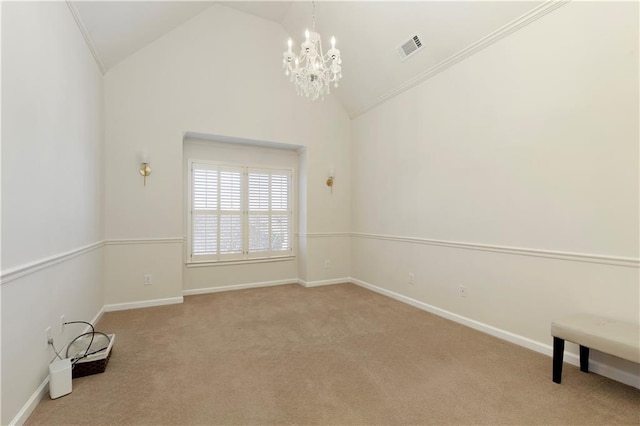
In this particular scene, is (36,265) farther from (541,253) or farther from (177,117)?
(541,253)

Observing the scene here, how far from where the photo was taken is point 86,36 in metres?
3.01

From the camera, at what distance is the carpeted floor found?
6.12ft

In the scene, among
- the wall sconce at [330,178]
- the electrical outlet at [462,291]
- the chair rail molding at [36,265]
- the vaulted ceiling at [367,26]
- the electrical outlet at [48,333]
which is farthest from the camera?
the wall sconce at [330,178]

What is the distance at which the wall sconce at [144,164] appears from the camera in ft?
13.0

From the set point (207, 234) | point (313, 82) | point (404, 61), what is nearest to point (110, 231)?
point (207, 234)

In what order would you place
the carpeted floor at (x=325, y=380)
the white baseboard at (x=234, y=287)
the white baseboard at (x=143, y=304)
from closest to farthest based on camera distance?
1. the carpeted floor at (x=325, y=380)
2. the white baseboard at (x=143, y=304)
3. the white baseboard at (x=234, y=287)

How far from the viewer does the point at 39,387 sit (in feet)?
6.55

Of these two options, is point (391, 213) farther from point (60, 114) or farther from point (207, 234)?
point (60, 114)

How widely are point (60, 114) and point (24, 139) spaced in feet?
2.31

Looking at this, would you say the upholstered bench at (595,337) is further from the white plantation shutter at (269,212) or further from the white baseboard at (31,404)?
the white plantation shutter at (269,212)

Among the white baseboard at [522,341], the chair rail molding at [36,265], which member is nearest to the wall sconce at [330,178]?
the white baseboard at [522,341]

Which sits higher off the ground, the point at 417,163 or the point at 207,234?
the point at 417,163

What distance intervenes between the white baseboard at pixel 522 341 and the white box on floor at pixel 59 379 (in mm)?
3612

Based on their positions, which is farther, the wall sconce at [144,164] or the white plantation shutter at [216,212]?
the white plantation shutter at [216,212]
